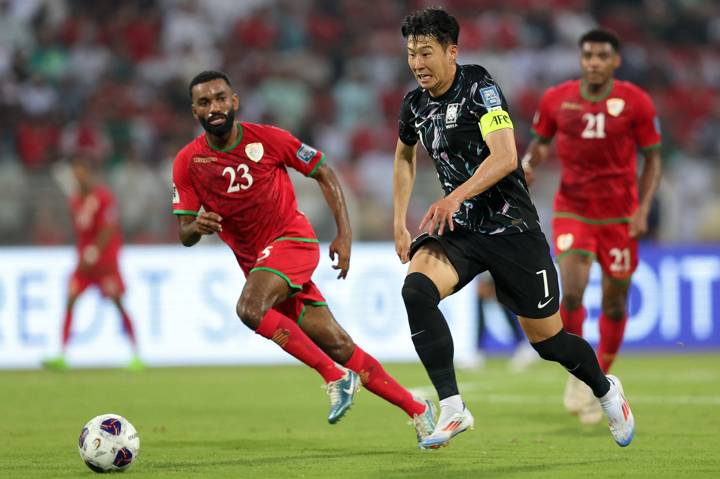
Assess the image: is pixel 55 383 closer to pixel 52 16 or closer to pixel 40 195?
pixel 40 195

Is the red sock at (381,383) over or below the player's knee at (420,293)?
below

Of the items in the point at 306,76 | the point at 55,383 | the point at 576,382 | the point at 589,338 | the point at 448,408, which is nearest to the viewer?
the point at 448,408

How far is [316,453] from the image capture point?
24.2 feet

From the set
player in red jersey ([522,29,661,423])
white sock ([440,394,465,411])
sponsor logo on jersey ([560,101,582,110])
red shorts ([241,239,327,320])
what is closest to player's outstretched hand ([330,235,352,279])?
red shorts ([241,239,327,320])

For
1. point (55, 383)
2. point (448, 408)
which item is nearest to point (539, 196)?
point (55, 383)

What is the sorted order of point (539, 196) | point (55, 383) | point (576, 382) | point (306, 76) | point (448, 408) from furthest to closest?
1. point (306, 76)
2. point (539, 196)
3. point (55, 383)
4. point (576, 382)
5. point (448, 408)

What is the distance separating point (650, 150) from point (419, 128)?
127 inches

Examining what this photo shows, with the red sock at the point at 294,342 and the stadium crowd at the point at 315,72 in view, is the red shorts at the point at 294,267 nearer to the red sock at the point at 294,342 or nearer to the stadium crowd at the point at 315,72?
the red sock at the point at 294,342

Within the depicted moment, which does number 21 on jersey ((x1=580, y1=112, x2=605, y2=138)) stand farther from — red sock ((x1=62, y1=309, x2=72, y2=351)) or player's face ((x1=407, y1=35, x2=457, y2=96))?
red sock ((x1=62, y1=309, x2=72, y2=351))

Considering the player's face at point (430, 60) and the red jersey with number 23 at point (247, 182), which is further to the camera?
the red jersey with number 23 at point (247, 182)

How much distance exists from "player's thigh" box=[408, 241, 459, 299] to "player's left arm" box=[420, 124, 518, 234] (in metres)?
0.31

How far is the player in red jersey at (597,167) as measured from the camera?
941 cm

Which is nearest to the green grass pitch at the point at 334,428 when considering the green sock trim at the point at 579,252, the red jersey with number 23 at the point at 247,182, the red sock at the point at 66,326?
the red sock at the point at 66,326

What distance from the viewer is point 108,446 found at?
642 cm
